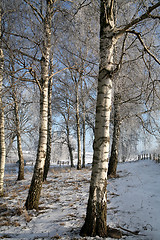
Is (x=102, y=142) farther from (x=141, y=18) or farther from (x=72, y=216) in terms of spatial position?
(x=141, y=18)

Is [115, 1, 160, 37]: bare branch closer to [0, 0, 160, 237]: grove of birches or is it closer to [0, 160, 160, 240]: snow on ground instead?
[0, 0, 160, 237]: grove of birches

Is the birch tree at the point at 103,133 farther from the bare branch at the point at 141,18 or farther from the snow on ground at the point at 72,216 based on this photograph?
the snow on ground at the point at 72,216

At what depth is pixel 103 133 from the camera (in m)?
2.53

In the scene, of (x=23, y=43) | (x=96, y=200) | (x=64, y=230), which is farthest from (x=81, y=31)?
(x=64, y=230)

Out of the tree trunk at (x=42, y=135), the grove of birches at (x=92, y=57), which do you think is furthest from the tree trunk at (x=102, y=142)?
the tree trunk at (x=42, y=135)

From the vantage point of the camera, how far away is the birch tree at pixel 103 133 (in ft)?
7.93

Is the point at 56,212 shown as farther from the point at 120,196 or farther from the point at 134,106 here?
the point at 134,106

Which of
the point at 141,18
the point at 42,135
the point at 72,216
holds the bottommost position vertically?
the point at 72,216

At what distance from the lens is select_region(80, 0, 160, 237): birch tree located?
7.93 feet

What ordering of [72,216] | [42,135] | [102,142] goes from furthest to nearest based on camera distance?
[42,135]
[72,216]
[102,142]

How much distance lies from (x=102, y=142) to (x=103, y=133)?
0.53 ft

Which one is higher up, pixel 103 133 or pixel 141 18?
pixel 141 18

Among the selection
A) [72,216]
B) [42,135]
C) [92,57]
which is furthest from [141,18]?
[72,216]

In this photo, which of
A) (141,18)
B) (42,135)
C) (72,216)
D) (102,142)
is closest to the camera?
(141,18)
